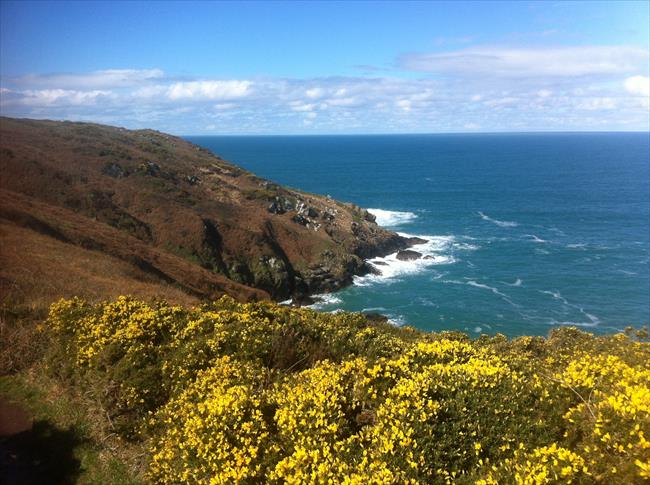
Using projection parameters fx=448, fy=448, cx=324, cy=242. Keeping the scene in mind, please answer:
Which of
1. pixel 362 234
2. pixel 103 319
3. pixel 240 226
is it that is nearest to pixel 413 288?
pixel 362 234

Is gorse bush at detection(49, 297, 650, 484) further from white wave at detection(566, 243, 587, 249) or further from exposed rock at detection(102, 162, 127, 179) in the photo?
white wave at detection(566, 243, 587, 249)

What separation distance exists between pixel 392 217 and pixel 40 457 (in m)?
96.9

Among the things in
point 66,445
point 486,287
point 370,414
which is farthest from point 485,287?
point 66,445

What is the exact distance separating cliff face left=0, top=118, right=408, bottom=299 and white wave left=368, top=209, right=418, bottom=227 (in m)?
7.01

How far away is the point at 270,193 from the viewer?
87688 millimetres

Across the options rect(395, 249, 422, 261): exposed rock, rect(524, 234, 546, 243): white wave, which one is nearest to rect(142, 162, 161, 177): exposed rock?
rect(395, 249, 422, 261): exposed rock

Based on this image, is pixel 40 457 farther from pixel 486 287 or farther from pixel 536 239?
pixel 536 239

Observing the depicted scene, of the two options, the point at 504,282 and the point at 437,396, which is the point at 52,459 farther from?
the point at 504,282

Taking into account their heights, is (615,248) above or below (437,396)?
below

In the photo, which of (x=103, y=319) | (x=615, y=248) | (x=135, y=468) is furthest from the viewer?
(x=615, y=248)

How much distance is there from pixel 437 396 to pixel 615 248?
274 feet

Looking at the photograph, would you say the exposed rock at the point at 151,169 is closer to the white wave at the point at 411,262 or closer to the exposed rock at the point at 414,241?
the white wave at the point at 411,262

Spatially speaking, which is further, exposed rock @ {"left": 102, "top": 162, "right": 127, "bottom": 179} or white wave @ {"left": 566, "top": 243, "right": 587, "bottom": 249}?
white wave @ {"left": 566, "top": 243, "right": 587, "bottom": 249}

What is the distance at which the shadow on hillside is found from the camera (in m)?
9.91
